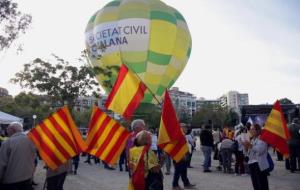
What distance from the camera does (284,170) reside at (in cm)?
1595

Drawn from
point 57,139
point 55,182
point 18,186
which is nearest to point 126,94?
point 57,139

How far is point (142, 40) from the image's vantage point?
29.2 meters

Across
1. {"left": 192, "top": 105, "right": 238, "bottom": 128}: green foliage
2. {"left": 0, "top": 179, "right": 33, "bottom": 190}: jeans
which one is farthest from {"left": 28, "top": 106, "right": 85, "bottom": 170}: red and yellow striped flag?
{"left": 192, "top": 105, "right": 238, "bottom": 128}: green foliage

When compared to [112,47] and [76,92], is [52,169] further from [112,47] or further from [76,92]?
[112,47]

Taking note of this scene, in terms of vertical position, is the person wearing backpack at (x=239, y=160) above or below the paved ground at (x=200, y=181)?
above

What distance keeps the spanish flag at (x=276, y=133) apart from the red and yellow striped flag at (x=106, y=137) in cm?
312

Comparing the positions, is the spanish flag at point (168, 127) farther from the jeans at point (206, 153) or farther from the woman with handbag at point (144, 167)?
the jeans at point (206, 153)

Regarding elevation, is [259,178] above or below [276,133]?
below

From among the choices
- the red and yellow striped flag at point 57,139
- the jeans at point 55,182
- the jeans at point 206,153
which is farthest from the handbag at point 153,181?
the jeans at point 206,153

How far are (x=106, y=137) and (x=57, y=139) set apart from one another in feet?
3.14

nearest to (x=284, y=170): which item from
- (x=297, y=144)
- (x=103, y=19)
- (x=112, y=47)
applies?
(x=297, y=144)

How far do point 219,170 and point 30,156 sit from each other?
35.5 ft

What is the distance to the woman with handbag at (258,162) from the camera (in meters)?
8.71

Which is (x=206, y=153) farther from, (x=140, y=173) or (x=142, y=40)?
(x=142, y=40)
